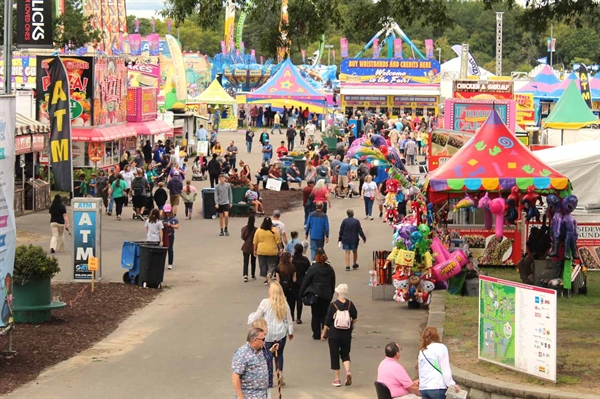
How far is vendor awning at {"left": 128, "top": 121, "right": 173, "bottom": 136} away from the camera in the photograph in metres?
37.7

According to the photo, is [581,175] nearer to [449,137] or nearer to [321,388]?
[449,137]

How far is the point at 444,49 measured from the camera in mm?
136875

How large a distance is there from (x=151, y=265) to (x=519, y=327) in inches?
344

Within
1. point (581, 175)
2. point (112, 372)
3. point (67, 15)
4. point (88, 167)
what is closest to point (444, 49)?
point (67, 15)

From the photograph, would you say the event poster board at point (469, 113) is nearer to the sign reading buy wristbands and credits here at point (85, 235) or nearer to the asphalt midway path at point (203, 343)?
the asphalt midway path at point (203, 343)

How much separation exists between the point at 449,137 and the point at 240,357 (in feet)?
52.8

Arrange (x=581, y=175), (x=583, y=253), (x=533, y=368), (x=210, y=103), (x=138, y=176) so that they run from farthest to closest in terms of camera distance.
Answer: (x=210, y=103), (x=138, y=176), (x=581, y=175), (x=583, y=253), (x=533, y=368)

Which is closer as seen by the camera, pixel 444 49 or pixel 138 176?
pixel 138 176

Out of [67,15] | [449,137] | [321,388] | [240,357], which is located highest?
[67,15]

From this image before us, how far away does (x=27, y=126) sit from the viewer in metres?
28.3

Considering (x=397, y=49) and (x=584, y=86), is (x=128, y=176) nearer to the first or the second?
(x=584, y=86)

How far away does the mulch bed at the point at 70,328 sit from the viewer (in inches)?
517

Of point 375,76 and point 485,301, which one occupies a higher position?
point 375,76

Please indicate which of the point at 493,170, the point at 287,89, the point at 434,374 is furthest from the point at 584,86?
the point at 434,374
